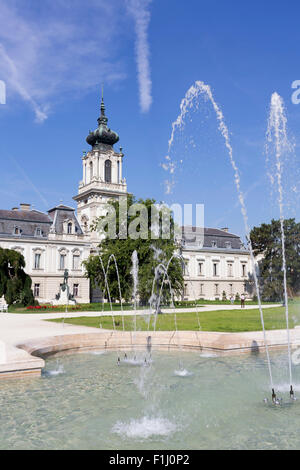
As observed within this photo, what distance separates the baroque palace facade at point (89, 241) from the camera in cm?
5681

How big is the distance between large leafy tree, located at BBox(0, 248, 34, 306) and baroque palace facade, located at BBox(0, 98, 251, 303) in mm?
15025

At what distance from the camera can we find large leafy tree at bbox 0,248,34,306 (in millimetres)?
39375

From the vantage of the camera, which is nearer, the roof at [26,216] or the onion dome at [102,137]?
the roof at [26,216]

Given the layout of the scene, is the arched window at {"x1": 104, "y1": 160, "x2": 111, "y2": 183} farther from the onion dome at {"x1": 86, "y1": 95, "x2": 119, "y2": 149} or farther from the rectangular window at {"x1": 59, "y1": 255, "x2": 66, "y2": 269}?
the rectangular window at {"x1": 59, "y1": 255, "x2": 66, "y2": 269}

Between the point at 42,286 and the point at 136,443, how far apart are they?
2094 inches

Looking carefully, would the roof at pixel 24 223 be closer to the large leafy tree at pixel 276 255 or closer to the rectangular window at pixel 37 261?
the rectangular window at pixel 37 261

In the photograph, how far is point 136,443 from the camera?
5961mm

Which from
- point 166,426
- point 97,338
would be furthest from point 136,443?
point 97,338

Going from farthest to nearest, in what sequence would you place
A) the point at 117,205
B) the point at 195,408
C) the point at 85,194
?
the point at 85,194, the point at 117,205, the point at 195,408

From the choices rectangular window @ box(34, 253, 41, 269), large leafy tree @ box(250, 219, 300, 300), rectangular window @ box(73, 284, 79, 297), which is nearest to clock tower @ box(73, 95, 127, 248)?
rectangular window @ box(73, 284, 79, 297)

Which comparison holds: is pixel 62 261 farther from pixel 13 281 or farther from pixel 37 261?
pixel 13 281

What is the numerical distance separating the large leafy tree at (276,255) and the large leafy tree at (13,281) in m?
32.4

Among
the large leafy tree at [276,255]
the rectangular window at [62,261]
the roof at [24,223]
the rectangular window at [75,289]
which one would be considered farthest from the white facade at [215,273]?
the roof at [24,223]
